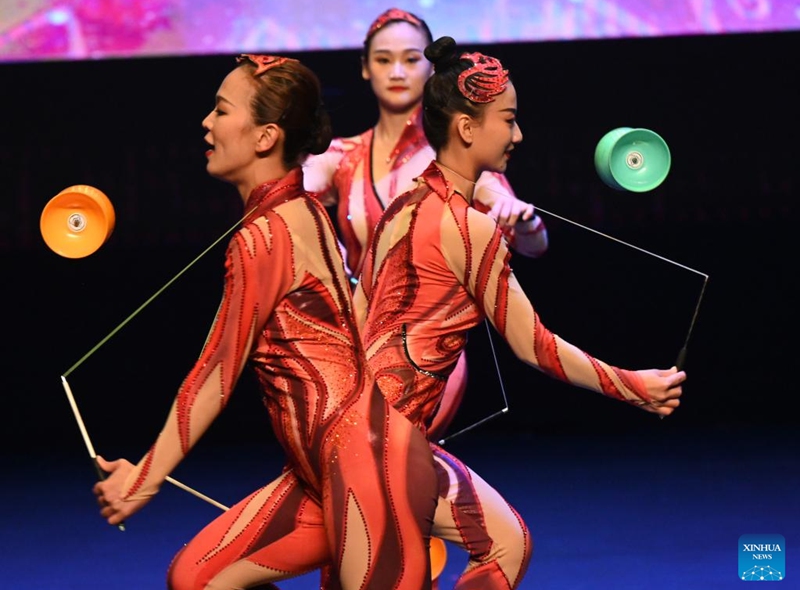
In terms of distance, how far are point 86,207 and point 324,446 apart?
0.76m

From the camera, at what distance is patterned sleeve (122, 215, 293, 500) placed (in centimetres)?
244

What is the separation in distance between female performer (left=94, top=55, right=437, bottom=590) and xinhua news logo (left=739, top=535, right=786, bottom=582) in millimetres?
1762

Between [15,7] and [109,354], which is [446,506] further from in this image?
[109,354]

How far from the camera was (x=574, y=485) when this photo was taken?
17.6ft

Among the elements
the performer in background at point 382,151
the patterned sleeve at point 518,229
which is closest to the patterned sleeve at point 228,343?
the patterned sleeve at point 518,229

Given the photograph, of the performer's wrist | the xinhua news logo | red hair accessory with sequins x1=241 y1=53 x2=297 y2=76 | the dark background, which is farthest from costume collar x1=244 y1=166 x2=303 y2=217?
the dark background

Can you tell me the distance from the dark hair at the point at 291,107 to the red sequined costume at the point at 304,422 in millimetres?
113

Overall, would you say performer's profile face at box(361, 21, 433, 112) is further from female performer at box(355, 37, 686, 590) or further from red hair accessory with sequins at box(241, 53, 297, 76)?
red hair accessory with sequins at box(241, 53, 297, 76)

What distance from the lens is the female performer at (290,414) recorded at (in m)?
A: 2.45

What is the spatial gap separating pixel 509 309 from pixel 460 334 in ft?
0.40

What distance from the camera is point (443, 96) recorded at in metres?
3.05

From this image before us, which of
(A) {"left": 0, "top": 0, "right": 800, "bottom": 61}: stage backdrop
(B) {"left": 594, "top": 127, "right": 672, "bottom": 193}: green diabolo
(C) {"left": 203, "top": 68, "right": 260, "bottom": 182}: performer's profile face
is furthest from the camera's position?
(A) {"left": 0, "top": 0, "right": 800, "bottom": 61}: stage backdrop

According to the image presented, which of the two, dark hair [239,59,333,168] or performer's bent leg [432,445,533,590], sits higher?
dark hair [239,59,333,168]

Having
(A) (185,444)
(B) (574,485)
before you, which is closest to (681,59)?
(B) (574,485)
